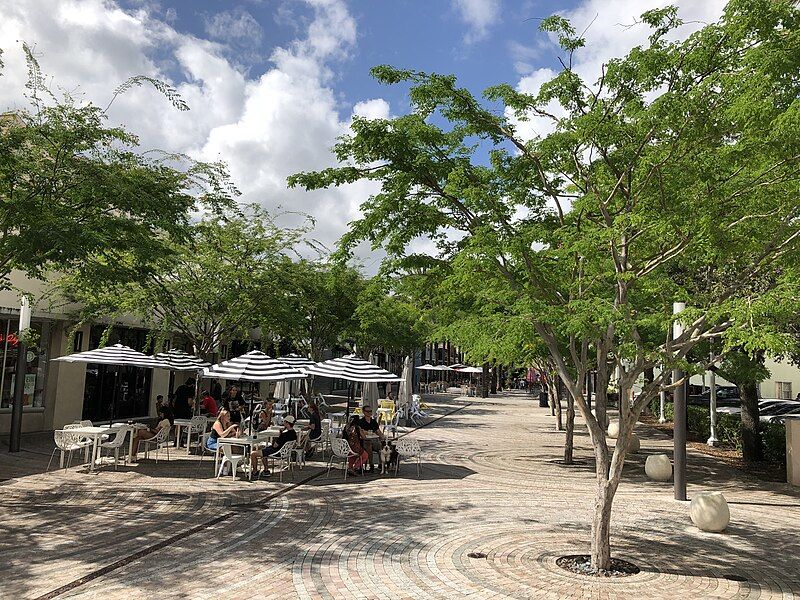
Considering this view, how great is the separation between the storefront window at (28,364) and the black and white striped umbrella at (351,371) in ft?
26.8

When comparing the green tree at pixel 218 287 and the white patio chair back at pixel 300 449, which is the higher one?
the green tree at pixel 218 287

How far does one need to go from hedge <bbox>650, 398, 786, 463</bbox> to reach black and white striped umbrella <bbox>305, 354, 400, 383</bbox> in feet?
32.7

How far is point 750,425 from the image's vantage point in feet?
56.0

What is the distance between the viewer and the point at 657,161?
7.06 metres

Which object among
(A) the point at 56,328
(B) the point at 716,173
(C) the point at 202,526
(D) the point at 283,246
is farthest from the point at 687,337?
(A) the point at 56,328

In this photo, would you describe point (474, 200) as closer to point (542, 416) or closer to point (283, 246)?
point (283, 246)

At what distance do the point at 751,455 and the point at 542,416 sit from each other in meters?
17.3

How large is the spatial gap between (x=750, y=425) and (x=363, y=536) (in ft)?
43.2

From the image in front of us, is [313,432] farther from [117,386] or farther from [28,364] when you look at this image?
[117,386]

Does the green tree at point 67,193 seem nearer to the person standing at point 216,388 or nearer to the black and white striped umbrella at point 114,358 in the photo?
the black and white striped umbrella at point 114,358

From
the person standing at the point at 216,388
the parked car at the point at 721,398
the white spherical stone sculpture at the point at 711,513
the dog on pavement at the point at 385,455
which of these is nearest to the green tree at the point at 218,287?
the dog on pavement at the point at 385,455

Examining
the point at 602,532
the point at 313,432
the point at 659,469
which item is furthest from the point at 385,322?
the point at 602,532

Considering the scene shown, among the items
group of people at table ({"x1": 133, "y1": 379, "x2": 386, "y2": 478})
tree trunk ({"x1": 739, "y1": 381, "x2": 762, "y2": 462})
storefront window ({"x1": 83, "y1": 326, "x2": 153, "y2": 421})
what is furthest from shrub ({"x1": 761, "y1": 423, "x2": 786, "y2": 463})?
storefront window ({"x1": 83, "y1": 326, "x2": 153, "y2": 421})

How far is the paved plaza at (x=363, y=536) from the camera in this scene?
6.73 metres
